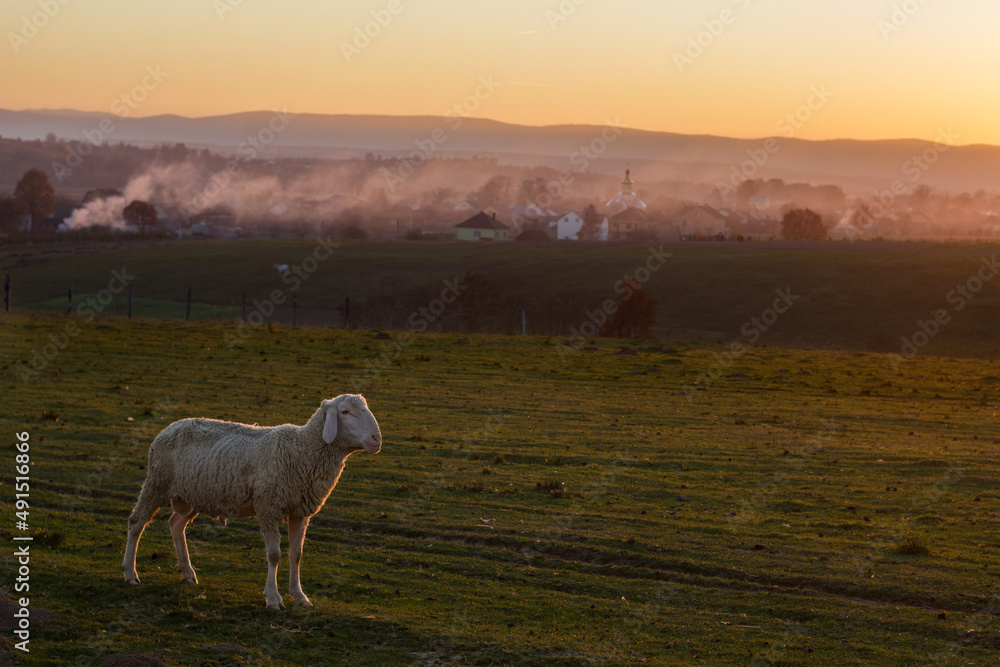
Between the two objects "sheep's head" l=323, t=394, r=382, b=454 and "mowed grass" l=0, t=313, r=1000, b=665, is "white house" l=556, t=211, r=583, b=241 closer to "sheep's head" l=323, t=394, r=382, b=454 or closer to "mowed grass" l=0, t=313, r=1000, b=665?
"mowed grass" l=0, t=313, r=1000, b=665

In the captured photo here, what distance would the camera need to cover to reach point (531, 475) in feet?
69.7

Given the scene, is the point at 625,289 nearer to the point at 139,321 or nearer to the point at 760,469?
the point at 139,321

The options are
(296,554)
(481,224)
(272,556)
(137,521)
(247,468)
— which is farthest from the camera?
(481,224)

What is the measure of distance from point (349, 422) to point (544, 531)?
5.72m

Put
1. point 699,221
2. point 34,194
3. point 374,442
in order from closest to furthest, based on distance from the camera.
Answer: point 374,442 < point 34,194 < point 699,221

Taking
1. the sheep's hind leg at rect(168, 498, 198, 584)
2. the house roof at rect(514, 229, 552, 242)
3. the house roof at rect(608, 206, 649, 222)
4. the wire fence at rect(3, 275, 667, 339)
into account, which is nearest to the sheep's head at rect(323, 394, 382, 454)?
the sheep's hind leg at rect(168, 498, 198, 584)

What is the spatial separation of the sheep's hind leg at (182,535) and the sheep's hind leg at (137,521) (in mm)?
251

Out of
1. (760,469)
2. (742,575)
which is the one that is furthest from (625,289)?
(742,575)

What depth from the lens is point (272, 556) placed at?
40.0 feet

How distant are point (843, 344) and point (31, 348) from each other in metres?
55.5

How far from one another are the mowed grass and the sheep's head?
89.1 inches

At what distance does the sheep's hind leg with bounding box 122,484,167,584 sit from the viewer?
41.3 ft

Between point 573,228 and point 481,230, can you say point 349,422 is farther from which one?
point 573,228

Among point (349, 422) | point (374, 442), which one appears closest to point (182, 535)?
point (349, 422)
